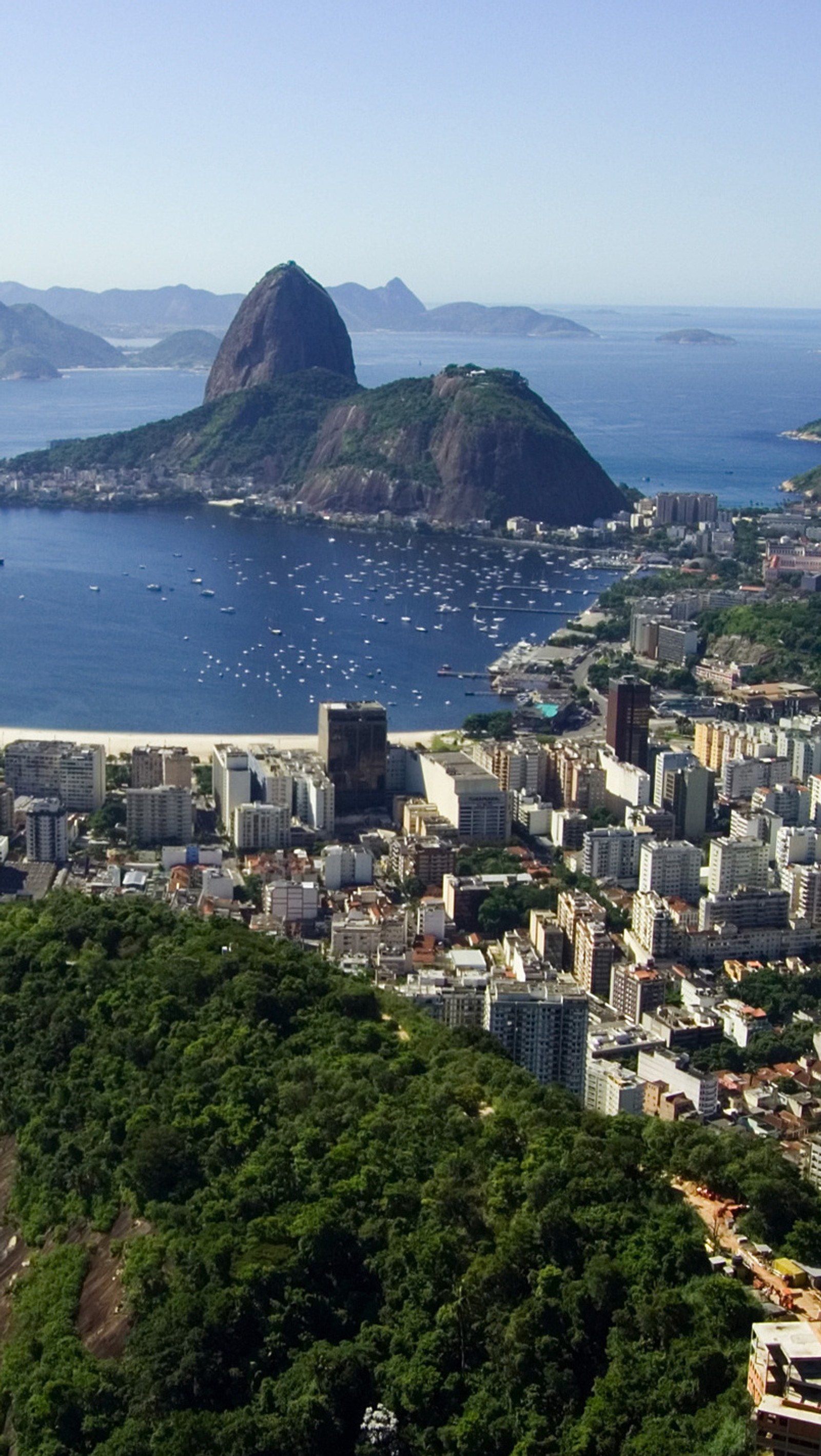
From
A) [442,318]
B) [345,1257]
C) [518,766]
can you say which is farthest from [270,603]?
[442,318]

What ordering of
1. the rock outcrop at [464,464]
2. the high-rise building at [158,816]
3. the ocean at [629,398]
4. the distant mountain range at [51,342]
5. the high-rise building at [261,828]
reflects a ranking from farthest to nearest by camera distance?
1. the distant mountain range at [51,342]
2. the ocean at [629,398]
3. the rock outcrop at [464,464]
4. the high-rise building at [158,816]
5. the high-rise building at [261,828]

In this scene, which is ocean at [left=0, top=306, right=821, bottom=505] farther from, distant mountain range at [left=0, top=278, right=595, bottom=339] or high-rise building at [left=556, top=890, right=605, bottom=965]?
high-rise building at [left=556, top=890, right=605, bottom=965]

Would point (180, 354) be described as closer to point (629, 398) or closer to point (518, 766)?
point (629, 398)

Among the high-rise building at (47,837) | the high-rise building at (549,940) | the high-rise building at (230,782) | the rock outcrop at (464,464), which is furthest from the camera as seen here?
the rock outcrop at (464,464)

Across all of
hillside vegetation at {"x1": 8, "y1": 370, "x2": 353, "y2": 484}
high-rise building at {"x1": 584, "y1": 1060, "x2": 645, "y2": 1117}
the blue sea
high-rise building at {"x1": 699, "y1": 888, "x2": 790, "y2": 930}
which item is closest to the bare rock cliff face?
hillside vegetation at {"x1": 8, "y1": 370, "x2": 353, "y2": 484}

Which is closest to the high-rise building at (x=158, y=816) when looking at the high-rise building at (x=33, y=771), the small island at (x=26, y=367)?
the high-rise building at (x=33, y=771)

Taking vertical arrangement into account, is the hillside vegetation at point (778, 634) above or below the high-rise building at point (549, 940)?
above

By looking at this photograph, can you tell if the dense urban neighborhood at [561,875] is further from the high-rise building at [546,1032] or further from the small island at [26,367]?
the small island at [26,367]
